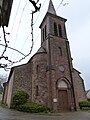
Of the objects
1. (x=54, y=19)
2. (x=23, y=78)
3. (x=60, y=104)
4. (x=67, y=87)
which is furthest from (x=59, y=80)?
(x=54, y=19)

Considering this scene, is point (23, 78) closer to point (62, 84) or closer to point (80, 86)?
point (62, 84)

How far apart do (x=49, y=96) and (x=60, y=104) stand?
212 centimetres

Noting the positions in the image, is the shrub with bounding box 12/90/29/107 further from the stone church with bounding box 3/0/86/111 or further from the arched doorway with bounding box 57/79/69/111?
the arched doorway with bounding box 57/79/69/111

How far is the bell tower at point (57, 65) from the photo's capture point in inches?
873

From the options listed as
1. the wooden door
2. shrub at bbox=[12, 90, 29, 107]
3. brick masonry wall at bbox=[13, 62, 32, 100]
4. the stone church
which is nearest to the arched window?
the stone church

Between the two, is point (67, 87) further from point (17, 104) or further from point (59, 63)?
point (17, 104)

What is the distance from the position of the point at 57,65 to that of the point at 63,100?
17.2 ft

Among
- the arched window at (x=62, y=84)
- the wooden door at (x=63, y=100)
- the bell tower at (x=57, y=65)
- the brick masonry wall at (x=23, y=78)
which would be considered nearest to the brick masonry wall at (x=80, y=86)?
the bell tower at (x=57, y=65)

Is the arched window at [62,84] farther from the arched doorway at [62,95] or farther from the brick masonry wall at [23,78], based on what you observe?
the brick masonry wall at [23,78]

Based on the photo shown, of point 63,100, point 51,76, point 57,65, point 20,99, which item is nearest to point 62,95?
point 63,100

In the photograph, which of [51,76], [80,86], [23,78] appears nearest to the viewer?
[51,76]

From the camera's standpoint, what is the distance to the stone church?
22.4 meters

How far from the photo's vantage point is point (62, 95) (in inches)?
905

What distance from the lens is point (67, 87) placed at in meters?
23.8
